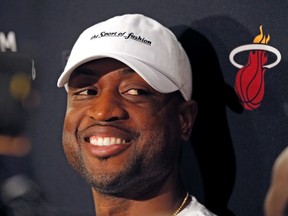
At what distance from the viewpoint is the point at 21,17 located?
1468mm

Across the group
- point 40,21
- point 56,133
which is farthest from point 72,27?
point 56,133

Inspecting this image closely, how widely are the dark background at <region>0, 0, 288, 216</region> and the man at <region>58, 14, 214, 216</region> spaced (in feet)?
0.43

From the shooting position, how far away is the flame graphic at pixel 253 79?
1.26 metres

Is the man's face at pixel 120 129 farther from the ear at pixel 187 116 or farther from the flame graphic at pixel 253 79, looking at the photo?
the flame graphic at pixel 253 79

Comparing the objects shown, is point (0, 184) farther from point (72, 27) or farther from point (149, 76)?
point (149, 76)

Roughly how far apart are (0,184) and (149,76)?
568 millimetres

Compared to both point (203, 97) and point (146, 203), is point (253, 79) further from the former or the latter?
point (146, 203)

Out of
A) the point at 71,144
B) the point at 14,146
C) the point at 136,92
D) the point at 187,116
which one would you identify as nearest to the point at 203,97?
the point at 187,116

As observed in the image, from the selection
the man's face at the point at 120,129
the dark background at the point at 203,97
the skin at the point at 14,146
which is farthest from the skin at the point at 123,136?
the skin at the point at 14,146

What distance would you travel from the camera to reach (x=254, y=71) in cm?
126

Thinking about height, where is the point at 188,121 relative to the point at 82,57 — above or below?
below

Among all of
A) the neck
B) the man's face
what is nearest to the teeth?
the man's face

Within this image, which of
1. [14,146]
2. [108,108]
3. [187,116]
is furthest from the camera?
[14,146]

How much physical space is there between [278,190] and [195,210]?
186mm
